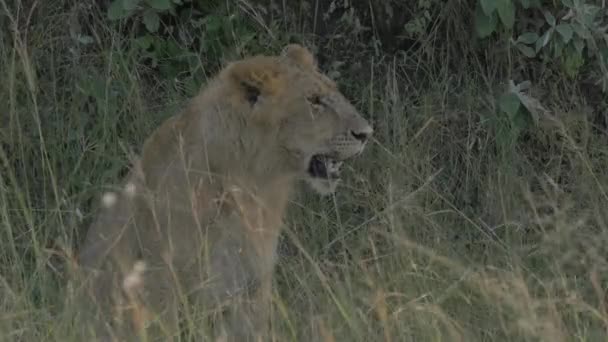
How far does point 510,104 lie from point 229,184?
1474 mm

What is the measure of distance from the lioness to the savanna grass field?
0.28 meters

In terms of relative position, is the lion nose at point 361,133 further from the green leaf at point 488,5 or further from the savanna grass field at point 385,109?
the green leaf at point 488,5

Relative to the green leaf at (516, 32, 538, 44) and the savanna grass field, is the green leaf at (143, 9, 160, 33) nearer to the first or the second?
the savanna grass field

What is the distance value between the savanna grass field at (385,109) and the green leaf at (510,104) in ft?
0.04

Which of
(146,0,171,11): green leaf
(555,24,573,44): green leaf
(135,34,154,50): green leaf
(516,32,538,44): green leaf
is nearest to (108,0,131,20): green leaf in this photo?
(146,0,171,11): green leaf

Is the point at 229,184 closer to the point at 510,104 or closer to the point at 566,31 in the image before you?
the point at 510,104

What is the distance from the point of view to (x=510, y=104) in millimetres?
4777

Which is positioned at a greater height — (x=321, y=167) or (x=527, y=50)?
(x=321, y=167)

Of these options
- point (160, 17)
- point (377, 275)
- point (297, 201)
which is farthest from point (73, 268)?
point (160, 17)

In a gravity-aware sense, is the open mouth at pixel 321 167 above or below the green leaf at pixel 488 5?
below

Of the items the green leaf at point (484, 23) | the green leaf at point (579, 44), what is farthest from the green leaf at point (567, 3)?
the green leaf at point (484, 23)

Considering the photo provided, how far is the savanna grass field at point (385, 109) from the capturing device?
433 cm

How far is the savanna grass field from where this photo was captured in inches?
170

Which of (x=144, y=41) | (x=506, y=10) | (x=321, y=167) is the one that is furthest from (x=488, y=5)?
(x=144, y=41)
